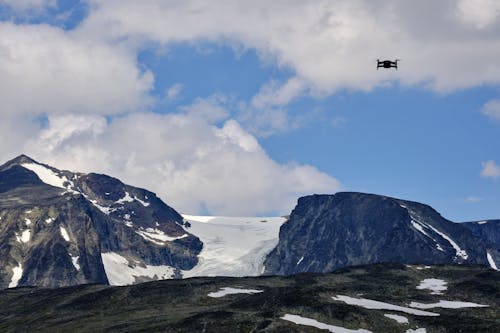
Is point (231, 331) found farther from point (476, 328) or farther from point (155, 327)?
point (476, 328)

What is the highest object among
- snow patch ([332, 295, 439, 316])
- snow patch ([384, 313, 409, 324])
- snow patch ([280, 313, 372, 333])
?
snow patch ([332, 295, 439, 316])

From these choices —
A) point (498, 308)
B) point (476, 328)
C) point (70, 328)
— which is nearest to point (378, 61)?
point (476, 328)

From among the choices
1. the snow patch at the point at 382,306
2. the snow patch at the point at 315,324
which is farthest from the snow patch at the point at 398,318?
the snow patch at the point at 315,324

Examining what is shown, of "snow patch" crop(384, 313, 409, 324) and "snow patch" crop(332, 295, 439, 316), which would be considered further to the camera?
"snow patch" crop(332, 295, 439, 316)

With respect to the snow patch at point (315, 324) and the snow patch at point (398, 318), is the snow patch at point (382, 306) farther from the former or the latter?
the snow patch at point (315, 324)

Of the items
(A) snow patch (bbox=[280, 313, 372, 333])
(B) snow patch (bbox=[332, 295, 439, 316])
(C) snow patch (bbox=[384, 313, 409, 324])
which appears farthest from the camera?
(B) snow patch (bbox=[332, 295, 439, 316])

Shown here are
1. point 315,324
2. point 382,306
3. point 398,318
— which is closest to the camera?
point 315,324

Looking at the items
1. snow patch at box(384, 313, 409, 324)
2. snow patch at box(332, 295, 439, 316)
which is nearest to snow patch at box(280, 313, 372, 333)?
snow patch at box(384, 313, 409, 324)

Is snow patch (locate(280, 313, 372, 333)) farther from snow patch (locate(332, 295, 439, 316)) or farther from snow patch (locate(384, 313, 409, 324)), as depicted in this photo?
snow patch (locate(332, 295, 439, 316))

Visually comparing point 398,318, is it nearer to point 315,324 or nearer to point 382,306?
point 382,306

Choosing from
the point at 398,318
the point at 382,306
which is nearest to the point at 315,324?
the point at 398,318

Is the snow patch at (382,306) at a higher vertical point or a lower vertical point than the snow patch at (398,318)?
higher
